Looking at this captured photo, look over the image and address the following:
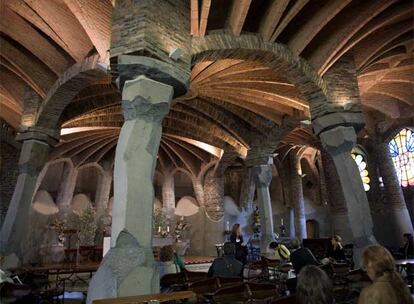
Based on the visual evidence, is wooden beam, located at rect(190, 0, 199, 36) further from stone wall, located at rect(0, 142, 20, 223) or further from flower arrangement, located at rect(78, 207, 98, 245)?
flower arrangement, located at rect(78, 207, 98, 245)

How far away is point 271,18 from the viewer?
6.80m

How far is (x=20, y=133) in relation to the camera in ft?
29.8

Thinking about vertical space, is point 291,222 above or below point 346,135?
below

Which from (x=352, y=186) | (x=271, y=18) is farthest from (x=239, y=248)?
(x=271, y=18)

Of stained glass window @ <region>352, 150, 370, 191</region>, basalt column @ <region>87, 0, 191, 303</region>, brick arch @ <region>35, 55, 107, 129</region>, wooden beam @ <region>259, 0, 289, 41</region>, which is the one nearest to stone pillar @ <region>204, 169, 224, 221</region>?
stained glass window @ <region>352, 150, 370, 191</region>

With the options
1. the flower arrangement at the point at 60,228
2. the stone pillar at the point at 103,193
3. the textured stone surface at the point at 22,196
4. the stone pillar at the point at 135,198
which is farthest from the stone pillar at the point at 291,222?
the stone pillar at the point at 135,198

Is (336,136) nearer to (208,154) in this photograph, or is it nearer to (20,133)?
(20,133)

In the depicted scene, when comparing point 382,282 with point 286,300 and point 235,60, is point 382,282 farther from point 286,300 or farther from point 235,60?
point 235,60

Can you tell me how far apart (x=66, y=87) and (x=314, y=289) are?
7.95 m

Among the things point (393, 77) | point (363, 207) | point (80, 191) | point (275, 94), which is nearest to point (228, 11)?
point (275, 94)

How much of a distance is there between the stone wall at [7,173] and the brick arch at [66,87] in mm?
5586

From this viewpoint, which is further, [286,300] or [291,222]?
[291,222]

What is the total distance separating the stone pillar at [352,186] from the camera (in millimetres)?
7172

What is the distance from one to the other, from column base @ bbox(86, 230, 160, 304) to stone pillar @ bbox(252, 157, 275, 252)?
8251 mm
